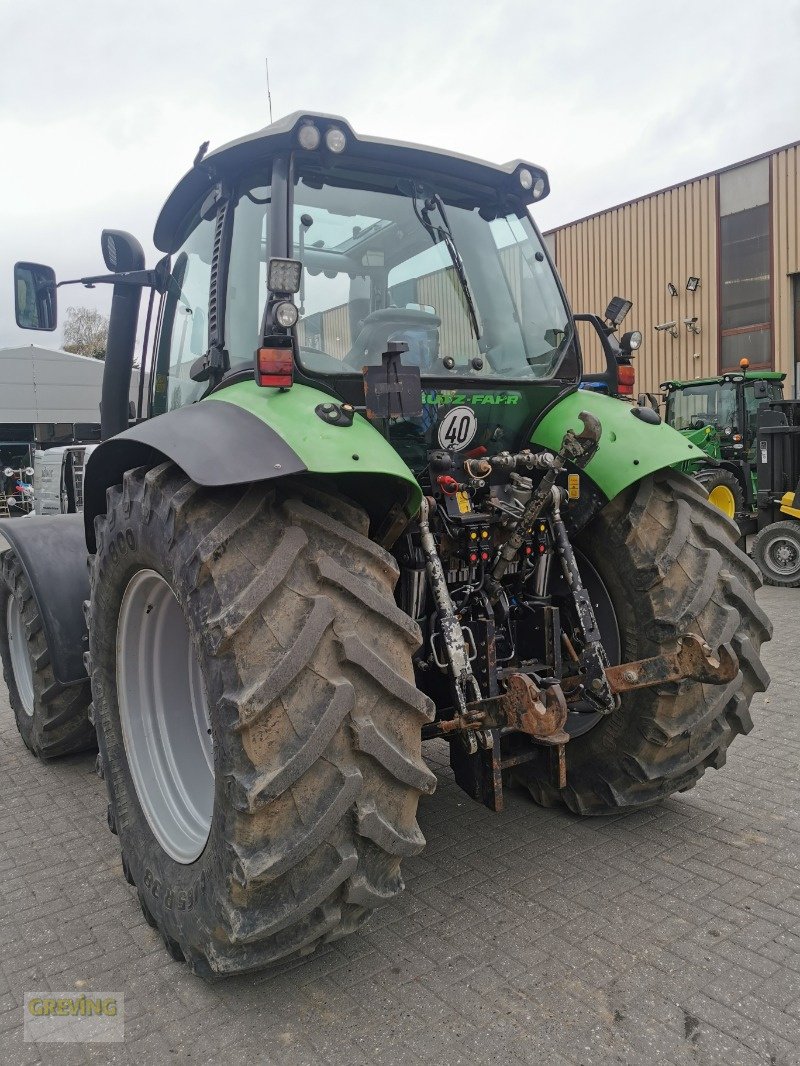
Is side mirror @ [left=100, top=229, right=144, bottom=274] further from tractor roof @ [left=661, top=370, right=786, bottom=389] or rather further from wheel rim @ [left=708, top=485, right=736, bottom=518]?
tractor roof @ [left=661, top=370, right=786, bottom=389]

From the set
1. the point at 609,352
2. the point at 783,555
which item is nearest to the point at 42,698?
the point at 609,352

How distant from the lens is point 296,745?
6.98 ft

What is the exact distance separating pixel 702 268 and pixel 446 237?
15753mm

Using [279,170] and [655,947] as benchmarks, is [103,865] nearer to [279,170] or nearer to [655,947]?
[655,947]

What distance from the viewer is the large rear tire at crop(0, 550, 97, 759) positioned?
14.0 feet

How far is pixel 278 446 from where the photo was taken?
226 centimetres

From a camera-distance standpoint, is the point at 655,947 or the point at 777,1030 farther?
the point at 655,947

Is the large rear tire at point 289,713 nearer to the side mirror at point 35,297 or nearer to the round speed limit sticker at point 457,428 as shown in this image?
the round speed limit sticker at point 457,428

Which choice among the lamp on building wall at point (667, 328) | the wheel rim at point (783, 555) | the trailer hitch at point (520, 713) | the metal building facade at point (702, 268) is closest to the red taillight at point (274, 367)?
the trailer hitch at point (520, 713)

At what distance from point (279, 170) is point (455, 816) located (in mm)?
2719

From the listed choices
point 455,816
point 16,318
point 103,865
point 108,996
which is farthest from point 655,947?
point 16,318

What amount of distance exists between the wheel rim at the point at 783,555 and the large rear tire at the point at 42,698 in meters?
8.12

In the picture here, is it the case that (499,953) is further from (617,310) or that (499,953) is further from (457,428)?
(617,310)

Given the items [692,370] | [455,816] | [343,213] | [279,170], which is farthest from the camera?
[692,370]
